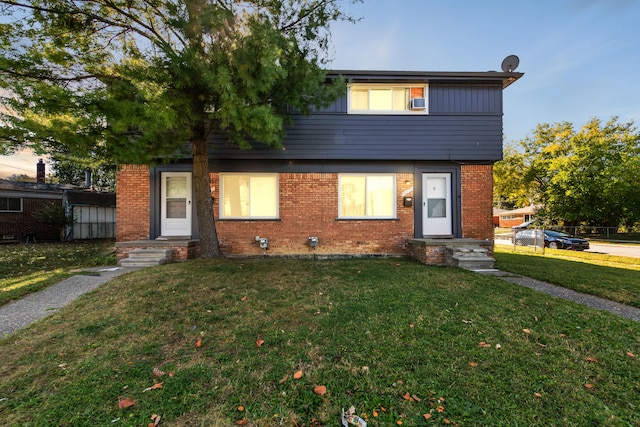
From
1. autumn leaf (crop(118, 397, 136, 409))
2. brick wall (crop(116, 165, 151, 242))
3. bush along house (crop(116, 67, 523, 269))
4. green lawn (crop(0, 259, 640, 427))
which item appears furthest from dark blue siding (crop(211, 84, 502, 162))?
autumn leaf (crop(118, 397, 136, 409))

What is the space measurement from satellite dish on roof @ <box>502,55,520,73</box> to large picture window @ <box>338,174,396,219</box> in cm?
465

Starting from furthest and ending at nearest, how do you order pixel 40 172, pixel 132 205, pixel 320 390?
pixel 40 172, pixel 132 205, pixel 320 390

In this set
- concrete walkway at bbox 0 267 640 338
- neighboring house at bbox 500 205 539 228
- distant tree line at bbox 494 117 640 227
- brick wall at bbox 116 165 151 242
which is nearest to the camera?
concrete walkway at bbox 0 267 640 338

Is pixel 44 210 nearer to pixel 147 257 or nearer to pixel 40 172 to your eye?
pixel 40 172

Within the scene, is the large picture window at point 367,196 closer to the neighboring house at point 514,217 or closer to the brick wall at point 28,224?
the brick wall at point 28,224

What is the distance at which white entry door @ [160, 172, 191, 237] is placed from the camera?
27.0ft

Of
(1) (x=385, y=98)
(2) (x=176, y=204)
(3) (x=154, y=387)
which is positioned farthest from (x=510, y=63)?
(3) (x=154, y=387)

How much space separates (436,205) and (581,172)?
23.4m

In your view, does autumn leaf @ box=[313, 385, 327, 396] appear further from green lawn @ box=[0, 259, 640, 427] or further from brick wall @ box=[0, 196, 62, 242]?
brick wall @ box=[0, 196, 62, 242]

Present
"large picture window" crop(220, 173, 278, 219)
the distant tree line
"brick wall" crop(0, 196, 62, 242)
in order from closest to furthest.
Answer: "large picture window" crop(220, 173, 278, 219), "brick wall" crop(0, 196, 62, 242), the distant tree line

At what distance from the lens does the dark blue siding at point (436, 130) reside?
8188 millimetres

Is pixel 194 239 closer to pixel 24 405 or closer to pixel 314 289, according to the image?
pixel 314 289

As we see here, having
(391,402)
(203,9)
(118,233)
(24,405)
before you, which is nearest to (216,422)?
(391,402)

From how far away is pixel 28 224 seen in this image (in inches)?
578
